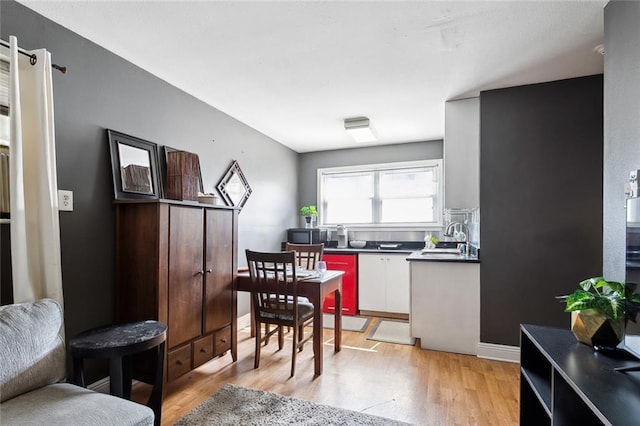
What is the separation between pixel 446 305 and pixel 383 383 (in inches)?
40.7

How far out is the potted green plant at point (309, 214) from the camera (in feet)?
16.0

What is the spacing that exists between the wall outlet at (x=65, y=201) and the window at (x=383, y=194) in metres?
3.52

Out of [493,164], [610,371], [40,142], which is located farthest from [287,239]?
[610,371]

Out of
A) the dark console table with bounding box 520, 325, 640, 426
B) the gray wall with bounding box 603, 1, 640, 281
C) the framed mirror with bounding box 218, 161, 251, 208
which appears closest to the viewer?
the dark console table with bounding box 520, 325, 640, 426

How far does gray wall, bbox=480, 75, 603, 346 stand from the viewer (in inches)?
102

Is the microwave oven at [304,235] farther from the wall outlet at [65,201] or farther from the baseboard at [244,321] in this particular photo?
the wall outlet at [65,201]

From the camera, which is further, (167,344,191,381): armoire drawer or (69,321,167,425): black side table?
(167,344,191,381): armoire drawer

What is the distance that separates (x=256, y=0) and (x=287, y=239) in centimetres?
338

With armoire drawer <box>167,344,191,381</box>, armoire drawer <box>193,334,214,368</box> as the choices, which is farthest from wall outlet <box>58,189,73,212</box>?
armoire drawer <box>193,334,214,368</box>

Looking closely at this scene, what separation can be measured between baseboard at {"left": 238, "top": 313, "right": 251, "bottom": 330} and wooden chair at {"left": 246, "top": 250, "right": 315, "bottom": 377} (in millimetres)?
1012

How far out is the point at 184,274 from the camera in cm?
231

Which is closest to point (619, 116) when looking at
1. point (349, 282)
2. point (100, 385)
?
point (349, 282)

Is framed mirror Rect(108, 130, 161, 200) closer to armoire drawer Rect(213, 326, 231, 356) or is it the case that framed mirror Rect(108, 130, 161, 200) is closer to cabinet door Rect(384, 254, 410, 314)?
armoire drawer Rect(213, 326, 231, 356)

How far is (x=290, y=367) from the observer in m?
2.64
